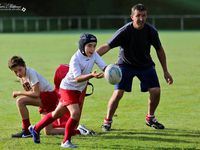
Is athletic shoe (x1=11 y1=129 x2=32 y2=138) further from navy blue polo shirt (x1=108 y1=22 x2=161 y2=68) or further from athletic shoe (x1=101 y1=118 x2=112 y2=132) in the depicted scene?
navy blue polo shirt (x1=108 y1=22 x2=161 y2=68)

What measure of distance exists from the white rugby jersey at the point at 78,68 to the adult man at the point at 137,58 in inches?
45.3

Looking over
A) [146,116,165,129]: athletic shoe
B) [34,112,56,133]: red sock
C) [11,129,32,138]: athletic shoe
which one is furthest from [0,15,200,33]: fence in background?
[34,112,56,133]: red sock

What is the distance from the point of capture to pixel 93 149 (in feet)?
27.0

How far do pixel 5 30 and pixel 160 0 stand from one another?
54.2ft

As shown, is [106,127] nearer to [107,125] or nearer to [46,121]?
[107,125]

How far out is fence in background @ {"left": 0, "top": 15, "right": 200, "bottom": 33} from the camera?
5462cm

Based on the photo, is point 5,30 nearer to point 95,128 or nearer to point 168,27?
point 168,27

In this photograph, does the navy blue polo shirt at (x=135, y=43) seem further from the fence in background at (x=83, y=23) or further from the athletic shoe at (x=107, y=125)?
the fence in background at (x=83, y=23)

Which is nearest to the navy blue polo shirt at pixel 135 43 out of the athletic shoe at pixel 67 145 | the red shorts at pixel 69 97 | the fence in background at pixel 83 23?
the red shorts at pixel 69 97

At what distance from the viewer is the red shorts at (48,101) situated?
9.33 metres

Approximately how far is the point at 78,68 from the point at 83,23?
4880 cm

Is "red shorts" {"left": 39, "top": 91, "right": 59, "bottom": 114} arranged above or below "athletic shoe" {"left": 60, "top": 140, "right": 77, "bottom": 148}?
above

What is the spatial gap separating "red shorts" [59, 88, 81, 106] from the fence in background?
150 ft

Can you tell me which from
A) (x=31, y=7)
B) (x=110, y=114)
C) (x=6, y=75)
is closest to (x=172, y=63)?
(x=6, y=75)
